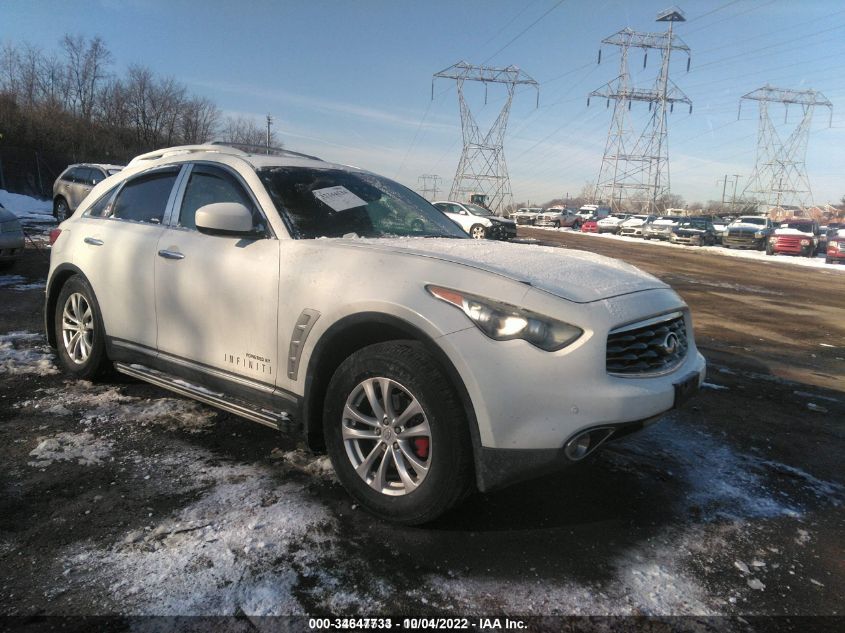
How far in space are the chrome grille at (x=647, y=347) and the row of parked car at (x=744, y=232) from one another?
2680 centimetres

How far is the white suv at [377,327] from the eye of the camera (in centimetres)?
228

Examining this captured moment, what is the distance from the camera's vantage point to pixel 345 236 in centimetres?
318

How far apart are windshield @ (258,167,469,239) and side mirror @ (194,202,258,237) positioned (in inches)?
8.3

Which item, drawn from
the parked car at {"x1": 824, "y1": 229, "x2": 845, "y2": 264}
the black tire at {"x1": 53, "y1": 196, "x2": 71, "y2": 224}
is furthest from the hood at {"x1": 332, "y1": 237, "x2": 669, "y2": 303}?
the parked car at {"x1": 824, "y1": 229, "x2": 845, "y2": 264}

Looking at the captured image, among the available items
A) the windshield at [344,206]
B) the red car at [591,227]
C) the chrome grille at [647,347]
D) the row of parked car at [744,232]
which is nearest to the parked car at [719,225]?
the row of parked car at [744,232]

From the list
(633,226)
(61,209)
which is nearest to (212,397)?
(61,209)

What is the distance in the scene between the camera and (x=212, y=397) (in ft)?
10.6

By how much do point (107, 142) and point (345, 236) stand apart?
45845 mm

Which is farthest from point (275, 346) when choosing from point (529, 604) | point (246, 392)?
point (529, 604)

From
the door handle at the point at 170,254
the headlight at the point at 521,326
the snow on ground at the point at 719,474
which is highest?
the door handle at the point at 170,254

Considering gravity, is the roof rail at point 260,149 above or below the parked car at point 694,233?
above

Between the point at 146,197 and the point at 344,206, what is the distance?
1.58 meters

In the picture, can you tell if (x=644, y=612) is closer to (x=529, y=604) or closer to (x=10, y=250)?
(x=529, y=604)

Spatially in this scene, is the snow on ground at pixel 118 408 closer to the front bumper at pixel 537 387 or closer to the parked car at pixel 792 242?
the front bumper at pixel 537 387
